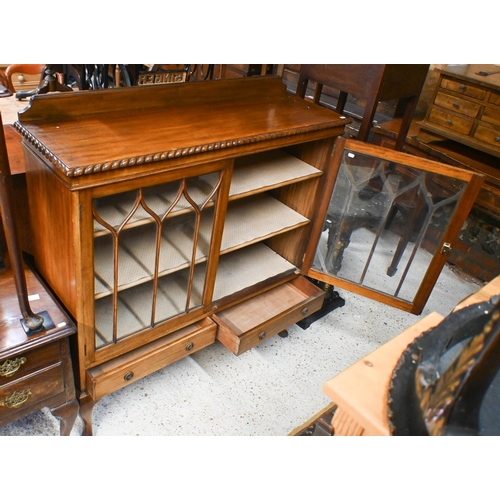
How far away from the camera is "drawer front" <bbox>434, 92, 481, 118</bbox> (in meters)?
2.15

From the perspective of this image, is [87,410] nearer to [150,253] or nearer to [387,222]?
[150,253]

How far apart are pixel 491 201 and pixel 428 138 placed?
0.49 meters

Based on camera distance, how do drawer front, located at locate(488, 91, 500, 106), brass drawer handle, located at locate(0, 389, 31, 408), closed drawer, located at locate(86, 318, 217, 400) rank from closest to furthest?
brass drawer handle, located at locate(0, 389, 31, 408), closed drawer, located at locate(86, 318, 217, 400), drawer front, located at locate(488, 91, 500, 106)

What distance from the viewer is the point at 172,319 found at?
52.3 inches

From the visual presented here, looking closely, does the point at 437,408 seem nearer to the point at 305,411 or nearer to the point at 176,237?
the point at 176,237

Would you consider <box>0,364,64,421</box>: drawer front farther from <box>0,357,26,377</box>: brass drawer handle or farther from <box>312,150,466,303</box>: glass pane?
<box>312,150,466,303</box>: glass pane

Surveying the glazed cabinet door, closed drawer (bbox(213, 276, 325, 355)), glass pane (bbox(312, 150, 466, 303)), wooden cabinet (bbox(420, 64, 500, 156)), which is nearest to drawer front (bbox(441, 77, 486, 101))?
wooden cabinet (bbox(420, 64, 500, 156))

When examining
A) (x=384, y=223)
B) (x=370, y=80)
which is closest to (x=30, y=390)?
(x=384, y=223)

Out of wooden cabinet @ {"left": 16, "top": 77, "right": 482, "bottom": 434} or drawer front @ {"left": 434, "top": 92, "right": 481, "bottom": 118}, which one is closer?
wooden cabinet @ {"left": 16, "top": 77, "right": 482, "bottom": 434}

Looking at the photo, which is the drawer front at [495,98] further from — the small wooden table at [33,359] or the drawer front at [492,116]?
the small wooden table at [33,359]

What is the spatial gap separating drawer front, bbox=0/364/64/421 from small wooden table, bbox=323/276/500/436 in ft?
2.63

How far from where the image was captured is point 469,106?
2160 millimetres

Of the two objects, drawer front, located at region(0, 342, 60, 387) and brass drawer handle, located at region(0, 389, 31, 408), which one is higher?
drawer front, located at region(0, 342, 60, 387)

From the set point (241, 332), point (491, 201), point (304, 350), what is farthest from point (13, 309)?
point (491, 201)
